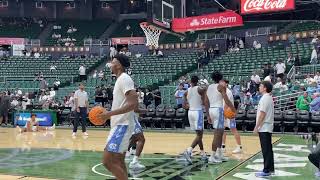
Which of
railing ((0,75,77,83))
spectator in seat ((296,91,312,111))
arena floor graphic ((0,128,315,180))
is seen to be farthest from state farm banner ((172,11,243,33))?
arena floor graphic ((0,128,315,180))

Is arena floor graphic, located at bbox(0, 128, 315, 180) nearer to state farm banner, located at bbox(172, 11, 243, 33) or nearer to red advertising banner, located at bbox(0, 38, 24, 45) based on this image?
state farm banner, located at bbox(172, 11, 243, 33)

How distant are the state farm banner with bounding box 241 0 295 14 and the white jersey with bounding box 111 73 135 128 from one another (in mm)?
19301

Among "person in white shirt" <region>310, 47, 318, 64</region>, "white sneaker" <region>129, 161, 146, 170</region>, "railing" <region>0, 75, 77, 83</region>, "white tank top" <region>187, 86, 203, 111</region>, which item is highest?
"person in white shirt" <region>310, 47, 318, 64</region>

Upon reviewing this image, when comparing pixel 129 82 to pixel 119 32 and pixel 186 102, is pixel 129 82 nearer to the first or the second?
pixel 186 102

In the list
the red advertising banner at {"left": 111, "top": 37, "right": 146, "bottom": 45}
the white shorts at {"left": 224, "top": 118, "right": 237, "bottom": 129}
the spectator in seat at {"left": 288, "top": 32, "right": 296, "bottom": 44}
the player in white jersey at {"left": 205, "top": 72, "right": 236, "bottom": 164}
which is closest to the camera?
the player in white jersey at {"left": 205, "top": 72, "right": 236, "bottom": 164}

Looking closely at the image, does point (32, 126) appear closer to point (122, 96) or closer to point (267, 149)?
Answer: point (267, 149)

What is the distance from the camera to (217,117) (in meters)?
9.74

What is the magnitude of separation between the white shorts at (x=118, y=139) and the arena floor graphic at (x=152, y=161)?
2.54m

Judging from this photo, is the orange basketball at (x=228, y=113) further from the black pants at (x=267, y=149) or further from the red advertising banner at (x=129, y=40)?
the red advertising banner at (x=129, y=40)

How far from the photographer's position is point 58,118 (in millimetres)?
21812

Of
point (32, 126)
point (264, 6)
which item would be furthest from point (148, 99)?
point (264, 6)

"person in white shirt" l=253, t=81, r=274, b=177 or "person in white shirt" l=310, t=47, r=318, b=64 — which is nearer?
"person in white shirt" l=253, t=81, r=274, b=177

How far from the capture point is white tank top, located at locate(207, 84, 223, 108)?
9.80 meters

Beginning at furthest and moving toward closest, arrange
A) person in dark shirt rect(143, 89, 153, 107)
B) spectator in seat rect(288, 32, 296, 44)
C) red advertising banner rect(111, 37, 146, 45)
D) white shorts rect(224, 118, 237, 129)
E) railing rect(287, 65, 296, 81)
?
red advertising banner rect(111, 37, 146, 45) → spectator in seat rect(288, 32, 296, 44) → railing rect(287, 65, 296, 81) → person in dark shirt rect(143, 89, 153, 107) → white shorts rect(224, 118, 237, 129)
